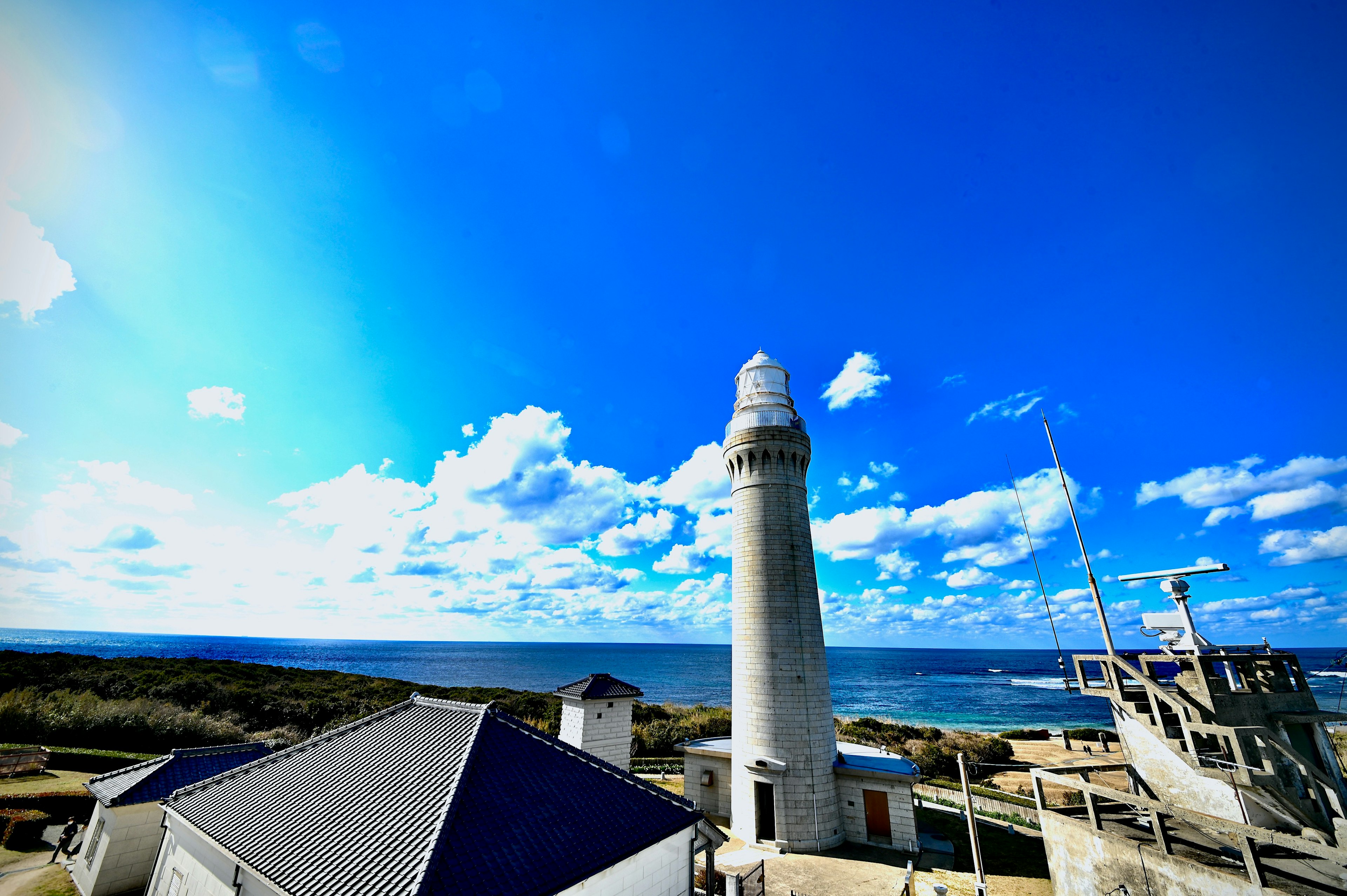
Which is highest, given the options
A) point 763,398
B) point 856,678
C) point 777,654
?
→ point 763,398

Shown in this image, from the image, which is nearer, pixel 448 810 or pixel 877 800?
pixel 448 810

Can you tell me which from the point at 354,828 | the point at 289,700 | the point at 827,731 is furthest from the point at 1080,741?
the point at 289,700

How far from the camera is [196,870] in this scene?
11344 mm

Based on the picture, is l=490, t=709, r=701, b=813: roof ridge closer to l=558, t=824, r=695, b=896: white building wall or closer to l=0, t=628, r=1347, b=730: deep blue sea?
l=558, t=824, r=695, b=896: white building wall

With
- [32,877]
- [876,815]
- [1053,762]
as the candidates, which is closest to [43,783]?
[32,877]

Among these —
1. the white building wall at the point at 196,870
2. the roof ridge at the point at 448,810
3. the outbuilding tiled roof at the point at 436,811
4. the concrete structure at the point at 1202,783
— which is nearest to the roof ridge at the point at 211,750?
the white building wall at the point at 196,870

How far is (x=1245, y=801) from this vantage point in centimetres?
1020

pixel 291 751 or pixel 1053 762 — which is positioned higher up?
pixel 291 751

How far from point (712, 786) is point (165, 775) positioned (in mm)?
17717

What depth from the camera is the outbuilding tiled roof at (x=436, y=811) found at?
26.3ft

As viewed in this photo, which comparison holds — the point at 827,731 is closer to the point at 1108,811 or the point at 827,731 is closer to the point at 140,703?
the point at 1108,811

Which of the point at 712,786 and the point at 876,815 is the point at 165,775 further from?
the point at 876,815

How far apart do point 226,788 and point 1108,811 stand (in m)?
21.7

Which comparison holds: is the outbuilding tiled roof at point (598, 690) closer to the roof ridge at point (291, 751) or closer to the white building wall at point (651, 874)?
the roof ridge at point (291, 751)
